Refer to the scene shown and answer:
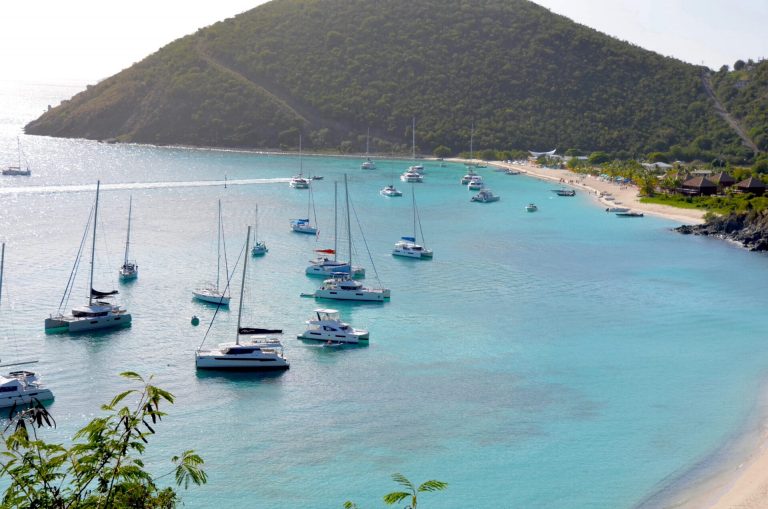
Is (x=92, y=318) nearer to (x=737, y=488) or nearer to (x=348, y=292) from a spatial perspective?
(x=348, y=292)

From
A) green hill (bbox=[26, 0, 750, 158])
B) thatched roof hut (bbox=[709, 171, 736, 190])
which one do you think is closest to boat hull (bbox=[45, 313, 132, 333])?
thatched roof hut (bbox=[709, 171, 736, 190])

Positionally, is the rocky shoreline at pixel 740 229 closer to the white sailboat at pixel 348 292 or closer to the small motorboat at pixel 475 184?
the small motorboat at pixel 475 184

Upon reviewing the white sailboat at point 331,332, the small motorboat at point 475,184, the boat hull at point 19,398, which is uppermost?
the small motorboat at point 475,184

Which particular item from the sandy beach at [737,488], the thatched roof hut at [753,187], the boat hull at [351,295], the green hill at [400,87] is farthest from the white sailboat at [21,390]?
the green hill at [400,87]

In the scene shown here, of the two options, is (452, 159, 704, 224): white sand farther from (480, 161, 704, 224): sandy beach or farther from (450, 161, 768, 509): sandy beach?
(450, 161, 768, 509): sandy beach

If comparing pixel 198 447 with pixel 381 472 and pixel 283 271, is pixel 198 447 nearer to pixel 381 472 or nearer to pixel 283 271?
pixel 381 472

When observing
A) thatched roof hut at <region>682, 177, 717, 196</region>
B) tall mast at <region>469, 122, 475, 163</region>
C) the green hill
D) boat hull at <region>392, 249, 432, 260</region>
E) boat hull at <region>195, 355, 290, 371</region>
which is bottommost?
boat hull at <region>195, 355, 290, 371</region>

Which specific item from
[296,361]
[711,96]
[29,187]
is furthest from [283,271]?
[711,96]
